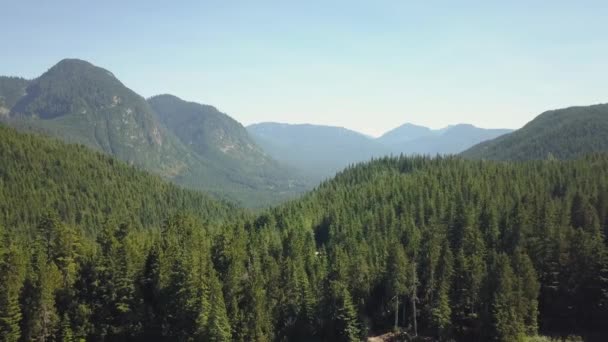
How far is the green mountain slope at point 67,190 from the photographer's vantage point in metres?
145

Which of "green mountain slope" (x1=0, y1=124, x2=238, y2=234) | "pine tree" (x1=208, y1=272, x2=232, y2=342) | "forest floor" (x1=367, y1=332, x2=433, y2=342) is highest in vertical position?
"green mountain slope" (x1=0, y1=124, x2=238, y2=234)

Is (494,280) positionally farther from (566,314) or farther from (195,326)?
(195,326)

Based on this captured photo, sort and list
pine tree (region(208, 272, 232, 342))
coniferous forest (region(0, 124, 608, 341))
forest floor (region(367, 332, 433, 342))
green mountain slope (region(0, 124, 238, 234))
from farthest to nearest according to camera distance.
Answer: green mountain slope (region(0, 124, 238, 234)) → forest floor (region(367, 332, 433, 342)) → coniferous forest (region(0, 124, 608, 341)) → pine tree (region(208, 272, 232, 342))

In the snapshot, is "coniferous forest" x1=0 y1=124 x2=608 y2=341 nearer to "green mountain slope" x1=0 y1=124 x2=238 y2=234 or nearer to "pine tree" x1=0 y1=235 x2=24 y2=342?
"pine tree" x1=0 y1=235 x2=24 y2=342

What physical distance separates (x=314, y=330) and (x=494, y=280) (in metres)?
29.7

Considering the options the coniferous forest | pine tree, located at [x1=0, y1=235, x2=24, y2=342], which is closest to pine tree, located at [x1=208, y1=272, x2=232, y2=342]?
the coniferous forest

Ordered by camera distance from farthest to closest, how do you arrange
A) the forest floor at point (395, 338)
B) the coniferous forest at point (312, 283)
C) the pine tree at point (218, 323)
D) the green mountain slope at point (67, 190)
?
1. the green mountain slope at point (67, 190)
2. the forest floor at point (395, 338)
3. the coniferous forest at point (312, 283)
4. the pine tree at point (218, 323)

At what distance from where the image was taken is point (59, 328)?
61719 millimetres

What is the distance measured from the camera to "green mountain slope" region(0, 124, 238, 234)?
145 metres

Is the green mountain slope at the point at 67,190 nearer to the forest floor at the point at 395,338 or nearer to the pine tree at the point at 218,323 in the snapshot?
the pine tree at the point at 218,323

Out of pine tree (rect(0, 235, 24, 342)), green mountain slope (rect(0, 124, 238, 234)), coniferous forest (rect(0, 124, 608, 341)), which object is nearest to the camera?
pine tree (rect(0, 235, 24, 342))

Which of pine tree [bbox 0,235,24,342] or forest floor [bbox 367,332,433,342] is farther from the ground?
pine tree [bbox 0,235,24,342]

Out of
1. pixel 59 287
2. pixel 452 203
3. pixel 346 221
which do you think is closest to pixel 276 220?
pixel 346 221

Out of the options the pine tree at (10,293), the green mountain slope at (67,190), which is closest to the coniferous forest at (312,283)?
the pine tree at (10,293)
